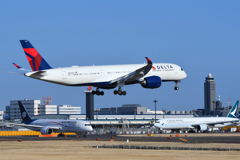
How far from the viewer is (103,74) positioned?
72.7 meters

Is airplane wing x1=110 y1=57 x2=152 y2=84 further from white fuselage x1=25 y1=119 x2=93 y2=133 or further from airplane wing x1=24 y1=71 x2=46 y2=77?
white fuselage x1=25 y1=119 x2=93 y2=133

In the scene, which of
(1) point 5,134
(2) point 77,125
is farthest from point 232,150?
(1) point 5,134

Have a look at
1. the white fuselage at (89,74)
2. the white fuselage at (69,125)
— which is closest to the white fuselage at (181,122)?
the white fuselage at (69,125)

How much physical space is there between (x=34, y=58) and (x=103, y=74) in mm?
10997

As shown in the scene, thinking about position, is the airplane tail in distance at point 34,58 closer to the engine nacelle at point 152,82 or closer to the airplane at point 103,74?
the airplane at point 103,74

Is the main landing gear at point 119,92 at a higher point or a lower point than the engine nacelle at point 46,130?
higher

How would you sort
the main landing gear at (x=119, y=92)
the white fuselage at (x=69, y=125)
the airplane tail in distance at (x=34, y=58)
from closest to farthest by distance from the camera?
the airplane tail in distance at (x=34, y=58) < the main landing gear at (x=119, y=92) < the white fuselage at (x=69, y=125)

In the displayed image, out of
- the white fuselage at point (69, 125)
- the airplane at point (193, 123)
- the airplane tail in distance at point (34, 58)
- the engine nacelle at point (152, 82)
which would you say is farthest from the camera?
the airplane at point (193, 123)

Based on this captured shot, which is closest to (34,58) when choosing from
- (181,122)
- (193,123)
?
(181,122)

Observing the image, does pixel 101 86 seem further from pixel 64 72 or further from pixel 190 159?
pixel 190 159

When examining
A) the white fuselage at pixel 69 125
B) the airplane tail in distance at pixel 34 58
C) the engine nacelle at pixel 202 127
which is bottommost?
the engine nacelle at pixel 202 127

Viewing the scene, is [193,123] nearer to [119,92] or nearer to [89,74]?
[119,92]

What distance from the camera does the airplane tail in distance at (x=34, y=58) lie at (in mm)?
72688

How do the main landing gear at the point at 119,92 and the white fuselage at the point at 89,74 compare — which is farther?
the main landing gear at the point at 119,92
